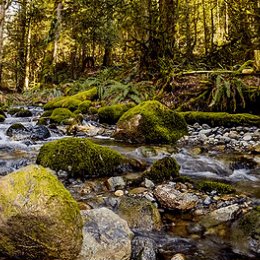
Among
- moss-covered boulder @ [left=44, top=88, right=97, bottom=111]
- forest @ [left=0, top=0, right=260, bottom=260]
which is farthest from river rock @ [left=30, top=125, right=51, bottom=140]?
moss-covered boulder @ [left=44, top=88, right=97, bottom=111]

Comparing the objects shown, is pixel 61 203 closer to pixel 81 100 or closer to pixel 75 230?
pixel 75 230

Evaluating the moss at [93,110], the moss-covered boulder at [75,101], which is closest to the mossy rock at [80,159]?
the moss at [93,110]

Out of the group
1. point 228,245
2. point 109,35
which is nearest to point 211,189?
point 228,245

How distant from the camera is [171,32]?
1086cm

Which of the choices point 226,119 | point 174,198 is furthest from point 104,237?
point 226,119

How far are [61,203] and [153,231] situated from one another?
963 mm

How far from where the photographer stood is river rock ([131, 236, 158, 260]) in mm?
2440

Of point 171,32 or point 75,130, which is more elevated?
point 171,32

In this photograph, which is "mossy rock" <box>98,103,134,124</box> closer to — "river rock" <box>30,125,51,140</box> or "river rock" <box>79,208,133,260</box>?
"river rock" <box>30,125,51,140</box>

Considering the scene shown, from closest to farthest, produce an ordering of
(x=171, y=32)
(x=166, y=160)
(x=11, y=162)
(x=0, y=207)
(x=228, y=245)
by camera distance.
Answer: (x=0, y=207), (x=228, y=245), (x=166, y=160), (x=11, y=162), (x=171, y=32)

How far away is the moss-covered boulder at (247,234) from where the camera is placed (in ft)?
8.47

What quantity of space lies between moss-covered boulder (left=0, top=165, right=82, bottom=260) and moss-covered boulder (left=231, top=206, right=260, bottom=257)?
4.13 feet

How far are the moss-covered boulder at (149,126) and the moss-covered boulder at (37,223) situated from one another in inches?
157

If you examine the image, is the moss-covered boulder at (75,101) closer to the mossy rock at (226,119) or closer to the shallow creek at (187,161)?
the mossy rock at (226,119)
